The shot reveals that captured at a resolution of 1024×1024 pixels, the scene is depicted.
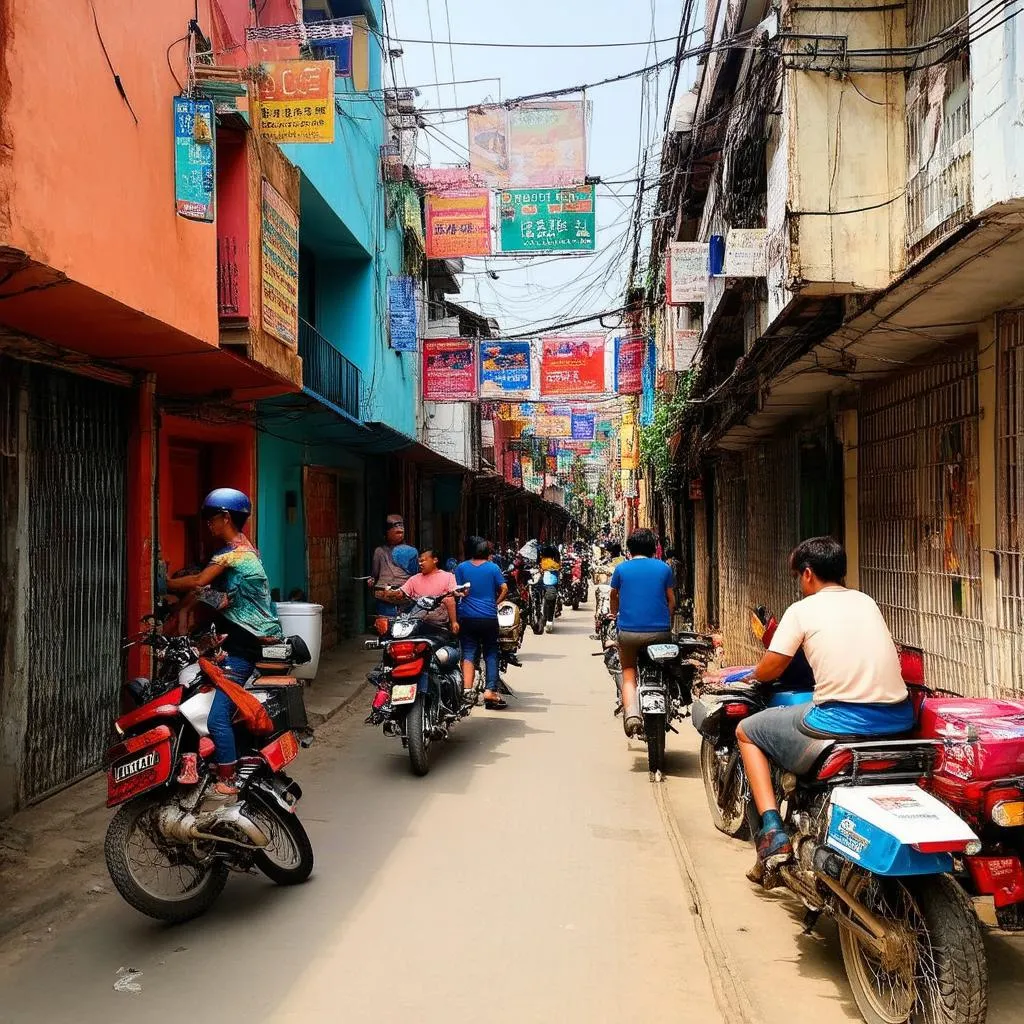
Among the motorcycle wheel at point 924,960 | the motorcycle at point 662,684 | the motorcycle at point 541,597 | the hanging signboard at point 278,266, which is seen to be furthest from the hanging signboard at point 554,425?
the motorcycle wheel at point 924,960

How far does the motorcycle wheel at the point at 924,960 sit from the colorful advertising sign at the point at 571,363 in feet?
47.2

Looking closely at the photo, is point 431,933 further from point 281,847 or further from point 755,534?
point 755,534

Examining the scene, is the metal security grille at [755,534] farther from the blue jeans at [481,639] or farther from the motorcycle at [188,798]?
the motorcycle at [188,798]

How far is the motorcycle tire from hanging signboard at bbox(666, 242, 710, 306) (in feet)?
21.1

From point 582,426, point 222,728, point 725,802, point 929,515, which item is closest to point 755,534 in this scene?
point 929,515

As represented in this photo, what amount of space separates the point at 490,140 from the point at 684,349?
4579mm

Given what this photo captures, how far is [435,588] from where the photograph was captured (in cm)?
833

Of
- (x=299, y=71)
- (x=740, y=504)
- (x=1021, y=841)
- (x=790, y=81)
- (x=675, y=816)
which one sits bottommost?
(x=675, y=816)

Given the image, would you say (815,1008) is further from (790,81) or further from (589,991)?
(790,81)

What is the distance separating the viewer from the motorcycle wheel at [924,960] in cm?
288

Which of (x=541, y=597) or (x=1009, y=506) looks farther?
(x=541, y=597)

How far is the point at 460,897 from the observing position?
177 inches

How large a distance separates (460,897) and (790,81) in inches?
238

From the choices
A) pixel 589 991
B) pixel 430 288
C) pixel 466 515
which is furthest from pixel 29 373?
pixel 466 515
